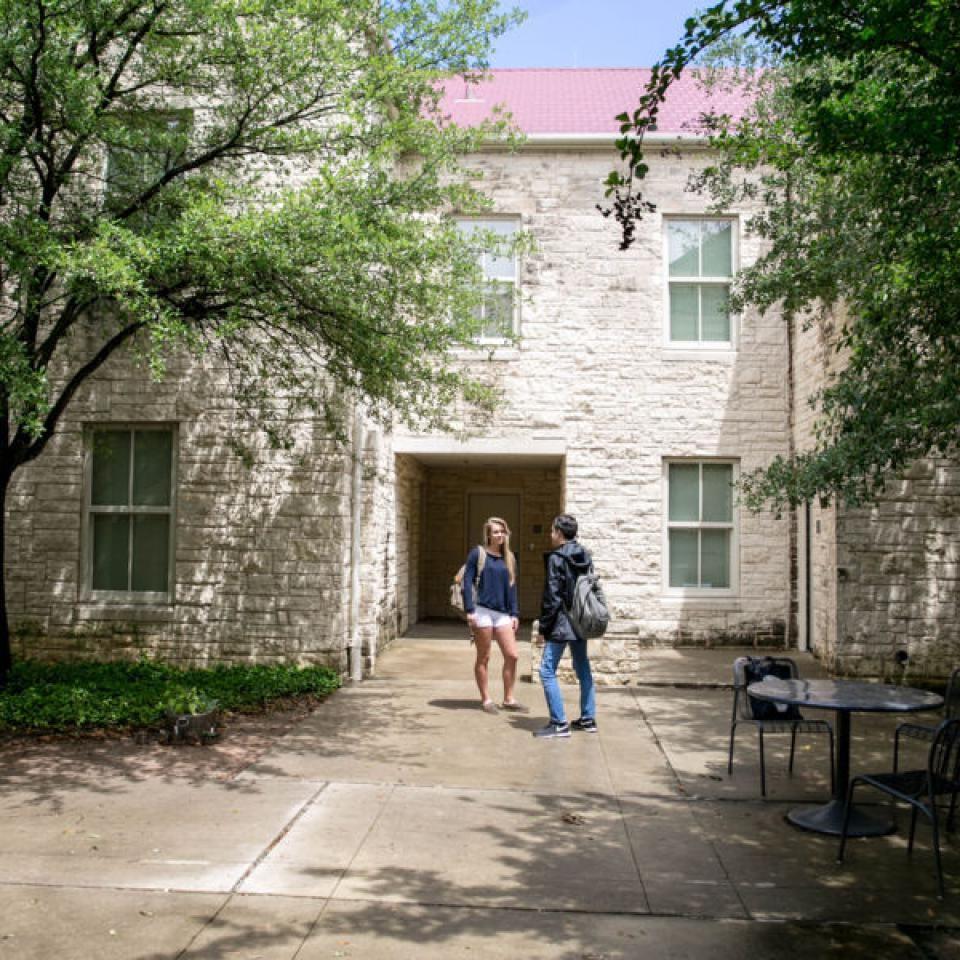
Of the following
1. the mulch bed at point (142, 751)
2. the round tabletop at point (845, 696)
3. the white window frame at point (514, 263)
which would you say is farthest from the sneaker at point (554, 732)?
the white window frame at point (514, 263)

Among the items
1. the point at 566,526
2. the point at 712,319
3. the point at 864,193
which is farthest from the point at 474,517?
the point at 864,193

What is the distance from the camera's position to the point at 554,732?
7789 millimetres

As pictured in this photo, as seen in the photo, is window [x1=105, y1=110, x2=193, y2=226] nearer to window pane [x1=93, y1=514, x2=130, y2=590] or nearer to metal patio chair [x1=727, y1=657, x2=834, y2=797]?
window pane [x1=93, y1=514, x2=130, y2=590]

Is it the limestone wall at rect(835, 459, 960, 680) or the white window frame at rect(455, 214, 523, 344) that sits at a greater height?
the white window frame at rect(455, 214, 523, 344)

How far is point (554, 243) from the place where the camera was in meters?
12.5

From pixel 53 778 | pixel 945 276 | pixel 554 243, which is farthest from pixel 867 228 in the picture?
pixel 53 778

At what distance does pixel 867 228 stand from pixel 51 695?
8.45 m

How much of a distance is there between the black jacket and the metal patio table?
1980 millimetres

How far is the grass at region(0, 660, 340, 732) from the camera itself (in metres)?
7.91

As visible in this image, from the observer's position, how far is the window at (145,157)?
8320 millimetres

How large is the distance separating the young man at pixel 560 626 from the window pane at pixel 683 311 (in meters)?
5.54

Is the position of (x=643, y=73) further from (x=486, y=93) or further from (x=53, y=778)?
(x=53, y=778)

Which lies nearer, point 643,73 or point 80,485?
point 80,485

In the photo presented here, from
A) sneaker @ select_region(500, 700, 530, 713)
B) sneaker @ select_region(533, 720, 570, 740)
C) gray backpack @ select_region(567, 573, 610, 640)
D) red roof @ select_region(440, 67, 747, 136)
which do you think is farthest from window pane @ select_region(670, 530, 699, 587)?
red roof @ select_region(440, 67, 747, 136)
